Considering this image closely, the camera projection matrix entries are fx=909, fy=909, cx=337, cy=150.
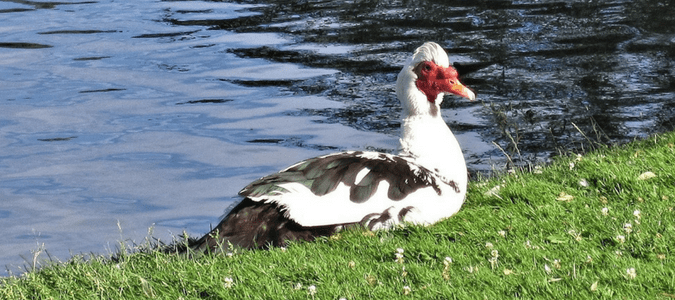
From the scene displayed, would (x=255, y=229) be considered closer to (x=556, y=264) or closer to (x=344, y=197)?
(x=344, y=197)

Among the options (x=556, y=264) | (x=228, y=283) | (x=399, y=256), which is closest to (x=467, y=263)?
(x=399, y=256)

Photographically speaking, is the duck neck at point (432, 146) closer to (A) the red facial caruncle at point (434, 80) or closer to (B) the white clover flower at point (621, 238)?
(A) the red facial caruncle at point (434, 80)

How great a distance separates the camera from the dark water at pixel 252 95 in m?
11.9

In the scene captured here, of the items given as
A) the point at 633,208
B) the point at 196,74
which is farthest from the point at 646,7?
the point at 633,208

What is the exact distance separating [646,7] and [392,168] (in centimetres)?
1742

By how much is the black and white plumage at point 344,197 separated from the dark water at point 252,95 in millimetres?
1607

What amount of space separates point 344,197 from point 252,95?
30.8ft

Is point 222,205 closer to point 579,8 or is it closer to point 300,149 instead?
point 300,149

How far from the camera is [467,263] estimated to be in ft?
20.7

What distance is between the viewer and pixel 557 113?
14258 mm

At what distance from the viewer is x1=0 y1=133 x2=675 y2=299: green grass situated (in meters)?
5.82

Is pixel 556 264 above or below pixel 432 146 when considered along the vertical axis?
below

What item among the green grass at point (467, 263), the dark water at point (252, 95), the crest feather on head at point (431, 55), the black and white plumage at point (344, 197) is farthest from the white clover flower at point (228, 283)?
the dark water at point (252, 95)

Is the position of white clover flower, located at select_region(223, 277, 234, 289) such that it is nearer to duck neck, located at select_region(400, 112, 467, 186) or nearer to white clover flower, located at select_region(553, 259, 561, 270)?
white clover flower, located at select_region(553, 259, 561, 270)
